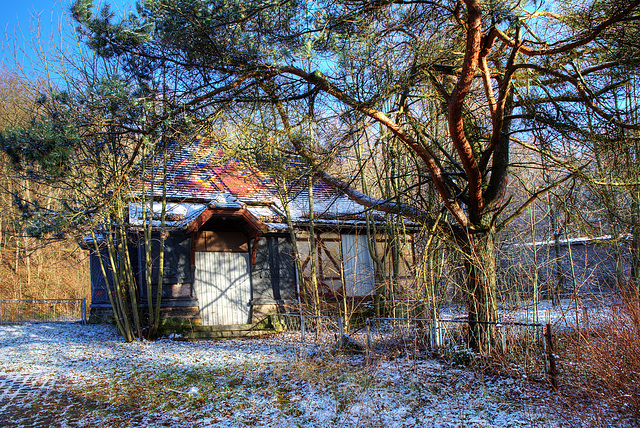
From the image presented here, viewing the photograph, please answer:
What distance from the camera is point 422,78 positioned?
21.1 feet

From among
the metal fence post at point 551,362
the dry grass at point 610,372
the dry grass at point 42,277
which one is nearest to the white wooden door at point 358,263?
the metal fence post at point 551,362

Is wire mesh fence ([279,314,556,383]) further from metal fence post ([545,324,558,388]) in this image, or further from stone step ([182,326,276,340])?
stone step ([182,326,276,340])

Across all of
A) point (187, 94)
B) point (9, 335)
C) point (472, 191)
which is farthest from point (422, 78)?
point (9, 335)

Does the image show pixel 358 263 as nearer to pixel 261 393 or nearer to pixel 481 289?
pixel 481 289

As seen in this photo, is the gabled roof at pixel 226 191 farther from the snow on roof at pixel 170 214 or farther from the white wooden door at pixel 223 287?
the white wooden door at pixel 223 287

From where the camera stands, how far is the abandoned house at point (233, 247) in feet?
35.7

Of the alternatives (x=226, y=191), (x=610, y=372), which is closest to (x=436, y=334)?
(x=610, y=372)

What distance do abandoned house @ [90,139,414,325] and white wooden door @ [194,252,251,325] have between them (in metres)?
0.03

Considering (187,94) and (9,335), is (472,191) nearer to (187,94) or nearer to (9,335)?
(187,94)

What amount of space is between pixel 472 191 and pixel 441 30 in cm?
229

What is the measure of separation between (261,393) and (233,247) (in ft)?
22.4

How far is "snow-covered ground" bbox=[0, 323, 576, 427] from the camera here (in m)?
4.67

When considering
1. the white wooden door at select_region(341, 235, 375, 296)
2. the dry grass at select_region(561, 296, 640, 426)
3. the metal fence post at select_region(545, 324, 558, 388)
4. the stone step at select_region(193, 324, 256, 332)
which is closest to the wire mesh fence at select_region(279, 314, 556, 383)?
the metal fence post at select_region(545, 324, 558, 388)

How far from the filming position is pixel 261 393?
18.4ft
